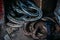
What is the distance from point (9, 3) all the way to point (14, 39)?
2.07ft

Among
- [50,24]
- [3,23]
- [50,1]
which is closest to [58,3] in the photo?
[50,1]

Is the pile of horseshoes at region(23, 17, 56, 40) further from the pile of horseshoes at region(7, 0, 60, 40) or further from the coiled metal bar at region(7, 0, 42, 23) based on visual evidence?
the coiled metal bar at region(7, 0, 42, 23)

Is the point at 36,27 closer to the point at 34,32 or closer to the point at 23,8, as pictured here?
the point at 34,32

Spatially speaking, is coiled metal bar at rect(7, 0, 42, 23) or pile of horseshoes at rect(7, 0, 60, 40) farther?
coiled metal bar at rect(7, 0, 42, 23)

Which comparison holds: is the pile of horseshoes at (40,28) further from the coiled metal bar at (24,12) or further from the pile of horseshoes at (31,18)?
the coiled metal bar at (24,12)

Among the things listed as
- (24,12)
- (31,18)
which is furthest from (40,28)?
(24,12)

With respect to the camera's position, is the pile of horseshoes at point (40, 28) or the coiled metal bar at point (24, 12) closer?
the pile of horseshoes at point (40, 28)

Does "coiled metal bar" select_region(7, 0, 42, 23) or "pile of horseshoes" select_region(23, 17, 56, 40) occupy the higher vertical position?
"coiled metal bar" select_region(7, 0, 42, 23)

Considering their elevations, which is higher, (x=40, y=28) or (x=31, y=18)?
(x=31, y=18)

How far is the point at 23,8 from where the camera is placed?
2402 millimetres

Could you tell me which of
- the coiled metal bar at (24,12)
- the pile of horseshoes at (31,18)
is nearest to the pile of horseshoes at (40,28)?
the pile of horseshoes at (31,18)

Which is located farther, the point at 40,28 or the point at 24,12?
the point at 24,12

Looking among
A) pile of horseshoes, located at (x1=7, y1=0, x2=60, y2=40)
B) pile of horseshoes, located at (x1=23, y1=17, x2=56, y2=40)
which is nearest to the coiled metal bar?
pile of horseshoes, located at (x1=7, y1=0, x2=60, y2=40)

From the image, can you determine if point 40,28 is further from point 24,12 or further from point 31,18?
point 24,12
